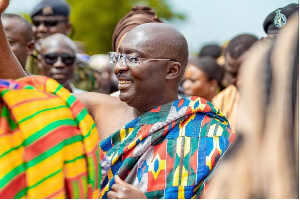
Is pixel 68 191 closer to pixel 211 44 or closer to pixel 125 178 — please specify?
pixel 125 178

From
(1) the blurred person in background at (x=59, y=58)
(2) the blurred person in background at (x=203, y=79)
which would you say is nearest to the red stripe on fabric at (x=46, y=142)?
(1) the blurred person in background at (x=59, y=58)

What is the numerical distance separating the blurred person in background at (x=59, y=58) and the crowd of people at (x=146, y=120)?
0.03 ft

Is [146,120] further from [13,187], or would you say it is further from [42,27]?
[42,27]

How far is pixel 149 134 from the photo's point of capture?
3316 millimetres

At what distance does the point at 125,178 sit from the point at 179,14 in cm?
4493

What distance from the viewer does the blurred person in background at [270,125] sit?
3.66 ft

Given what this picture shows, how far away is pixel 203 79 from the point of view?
26.2 ft

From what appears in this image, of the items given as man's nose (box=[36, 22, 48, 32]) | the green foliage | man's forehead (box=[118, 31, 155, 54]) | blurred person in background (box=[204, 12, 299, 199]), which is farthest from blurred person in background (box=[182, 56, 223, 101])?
the green foliage

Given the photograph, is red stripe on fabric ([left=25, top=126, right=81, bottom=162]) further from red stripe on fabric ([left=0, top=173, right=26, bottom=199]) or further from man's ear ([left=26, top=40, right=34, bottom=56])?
man's ear ([left=26, top=40, right=34, bottom=56])

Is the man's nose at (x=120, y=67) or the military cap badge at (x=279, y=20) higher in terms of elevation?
the military cap badge at (x=279, y=20)

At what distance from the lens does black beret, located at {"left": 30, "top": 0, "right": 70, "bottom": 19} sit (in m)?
7.04

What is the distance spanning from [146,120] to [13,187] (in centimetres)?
176

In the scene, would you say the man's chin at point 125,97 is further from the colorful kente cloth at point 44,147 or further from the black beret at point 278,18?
the colorful kente cloth at point 44,147

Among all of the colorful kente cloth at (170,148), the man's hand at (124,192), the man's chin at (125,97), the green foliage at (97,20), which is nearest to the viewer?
the man's hand at (124,192)
